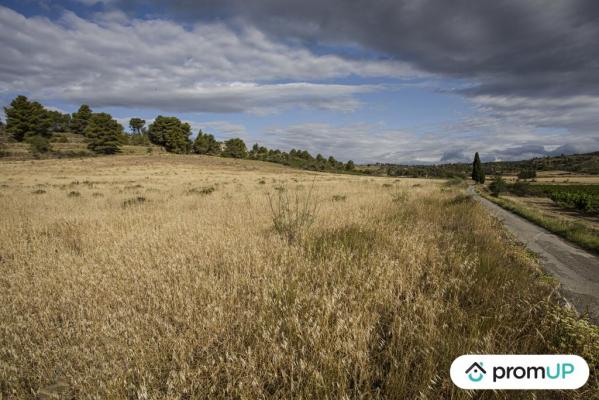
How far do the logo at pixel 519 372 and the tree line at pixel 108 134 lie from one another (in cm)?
7175

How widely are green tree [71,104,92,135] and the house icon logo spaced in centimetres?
9751

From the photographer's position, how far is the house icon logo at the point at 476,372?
2.01 m

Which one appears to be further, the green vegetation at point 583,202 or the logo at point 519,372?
the green vegetation at point 583,202

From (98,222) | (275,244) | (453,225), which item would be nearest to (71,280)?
(275,244)

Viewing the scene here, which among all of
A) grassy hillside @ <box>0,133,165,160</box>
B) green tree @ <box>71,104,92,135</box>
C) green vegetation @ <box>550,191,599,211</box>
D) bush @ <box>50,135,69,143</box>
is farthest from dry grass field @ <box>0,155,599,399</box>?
green tree @ <box>71,104,92,135</box>

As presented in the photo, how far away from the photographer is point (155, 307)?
3002 millimetres

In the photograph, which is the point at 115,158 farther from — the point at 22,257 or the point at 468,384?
the point at 468,384

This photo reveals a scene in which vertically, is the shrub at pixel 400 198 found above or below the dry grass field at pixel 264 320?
above

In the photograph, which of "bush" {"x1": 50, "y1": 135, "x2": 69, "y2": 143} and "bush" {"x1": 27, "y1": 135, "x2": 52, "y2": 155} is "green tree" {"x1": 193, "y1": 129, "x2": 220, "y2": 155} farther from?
"bush" {"x1": 27, "y1": 135, "x2": 52, "y2": 155}

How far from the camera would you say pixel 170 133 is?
7788cm

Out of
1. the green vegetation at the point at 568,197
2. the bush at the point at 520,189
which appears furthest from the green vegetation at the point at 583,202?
the bush at the point at 520,189

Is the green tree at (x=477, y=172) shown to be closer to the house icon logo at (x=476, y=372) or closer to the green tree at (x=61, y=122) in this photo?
the house icon logo at (x=476, y=372)

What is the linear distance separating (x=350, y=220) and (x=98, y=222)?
6.70 meters

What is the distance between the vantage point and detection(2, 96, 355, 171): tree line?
2324 inches
